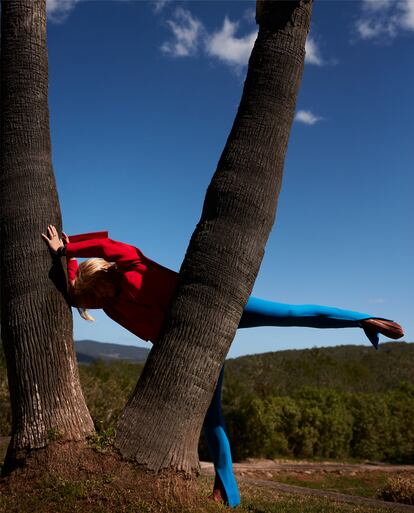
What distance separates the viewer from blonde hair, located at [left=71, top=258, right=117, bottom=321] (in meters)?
4.05

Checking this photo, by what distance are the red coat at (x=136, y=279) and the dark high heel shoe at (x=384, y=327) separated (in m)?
1.58

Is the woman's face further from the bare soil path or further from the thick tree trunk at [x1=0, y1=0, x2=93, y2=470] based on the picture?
the bare soil path

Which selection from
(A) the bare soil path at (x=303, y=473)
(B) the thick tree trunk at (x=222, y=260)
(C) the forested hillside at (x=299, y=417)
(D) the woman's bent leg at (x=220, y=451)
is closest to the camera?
(B) the thick tree trunk at (x=222, y=260)

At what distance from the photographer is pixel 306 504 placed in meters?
6.61

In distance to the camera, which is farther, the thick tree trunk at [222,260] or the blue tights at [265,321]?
the blue tights at [265,321]

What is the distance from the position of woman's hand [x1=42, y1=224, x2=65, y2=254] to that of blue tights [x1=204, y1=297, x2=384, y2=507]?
1.47 m

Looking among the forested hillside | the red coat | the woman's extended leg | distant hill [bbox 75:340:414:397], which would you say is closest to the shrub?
the woman's extended leg

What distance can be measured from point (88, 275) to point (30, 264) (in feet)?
1.37

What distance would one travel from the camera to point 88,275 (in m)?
4.04

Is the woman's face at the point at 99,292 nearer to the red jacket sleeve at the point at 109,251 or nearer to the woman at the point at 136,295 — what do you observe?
the woman at the point at 136,295

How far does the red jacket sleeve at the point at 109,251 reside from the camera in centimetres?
413

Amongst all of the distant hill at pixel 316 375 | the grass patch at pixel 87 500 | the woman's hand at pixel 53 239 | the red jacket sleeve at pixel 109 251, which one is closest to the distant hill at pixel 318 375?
the distant hill at pixel 316 375

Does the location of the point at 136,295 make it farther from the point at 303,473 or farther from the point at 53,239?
the point at 303,473

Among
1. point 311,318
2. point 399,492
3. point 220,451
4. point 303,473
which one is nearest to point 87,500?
point 220,451
